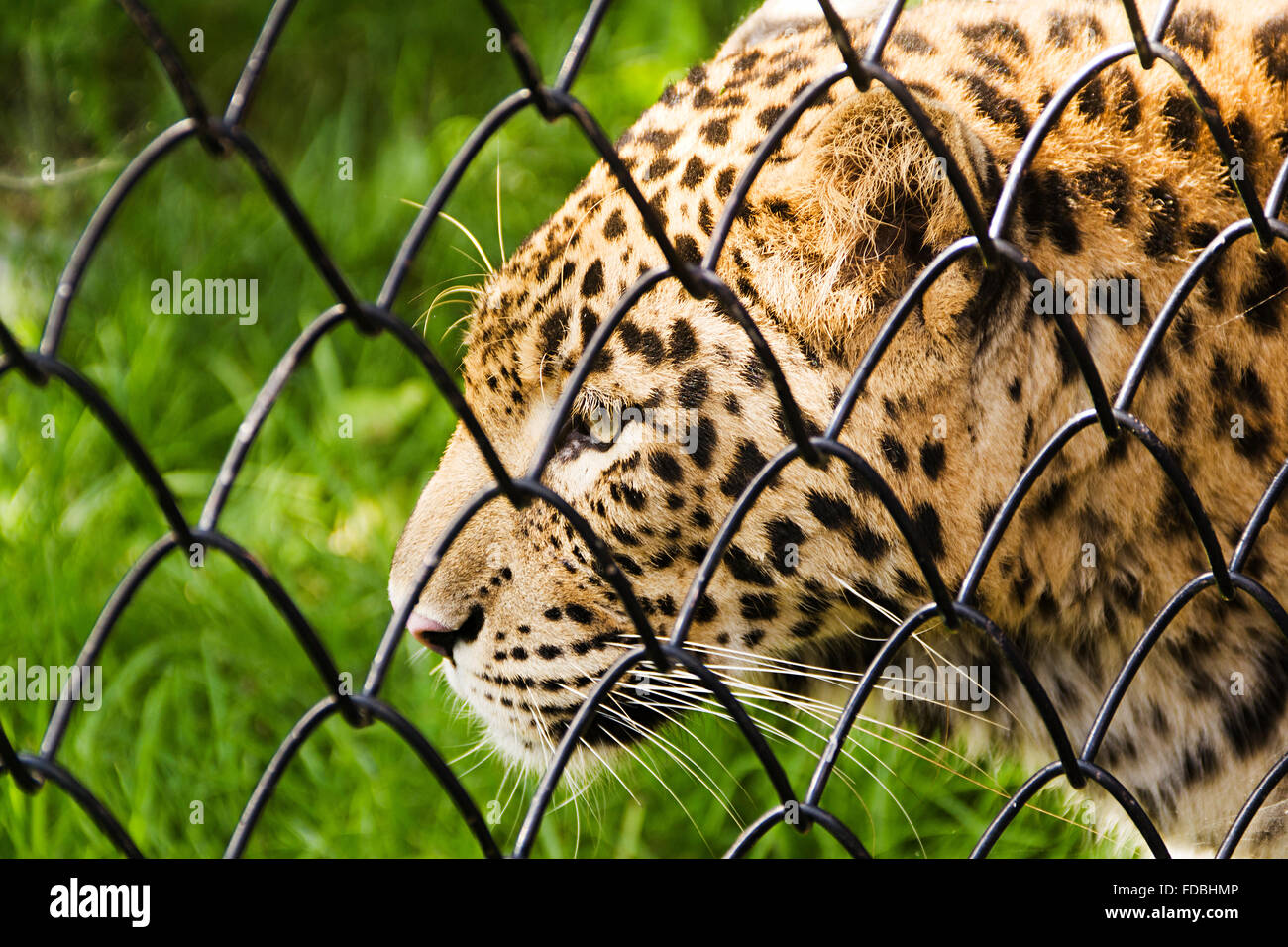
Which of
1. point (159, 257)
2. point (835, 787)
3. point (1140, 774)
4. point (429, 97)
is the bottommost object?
point (835, 787)

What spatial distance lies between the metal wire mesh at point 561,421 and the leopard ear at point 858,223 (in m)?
0.41

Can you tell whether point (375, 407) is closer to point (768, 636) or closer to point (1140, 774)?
point (768, 636)

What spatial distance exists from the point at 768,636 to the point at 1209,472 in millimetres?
722

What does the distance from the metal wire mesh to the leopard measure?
306mm

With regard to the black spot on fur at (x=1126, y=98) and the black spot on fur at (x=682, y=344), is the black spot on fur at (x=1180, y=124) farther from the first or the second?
the black spot on fur at (x=682, y=344)

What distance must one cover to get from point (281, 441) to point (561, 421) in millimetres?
3129

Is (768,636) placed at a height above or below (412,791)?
above

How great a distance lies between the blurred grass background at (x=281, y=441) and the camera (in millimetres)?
3107

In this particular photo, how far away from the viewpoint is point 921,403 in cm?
198

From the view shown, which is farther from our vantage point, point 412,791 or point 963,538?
point 412,791

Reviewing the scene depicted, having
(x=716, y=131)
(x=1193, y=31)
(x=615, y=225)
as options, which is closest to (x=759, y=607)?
(x=615, y=225)

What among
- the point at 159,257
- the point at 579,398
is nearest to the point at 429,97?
the point at 159,257

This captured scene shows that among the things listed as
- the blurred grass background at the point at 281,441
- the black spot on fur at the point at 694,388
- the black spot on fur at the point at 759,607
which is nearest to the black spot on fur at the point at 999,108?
the black spot on fur at the point at 694,388
